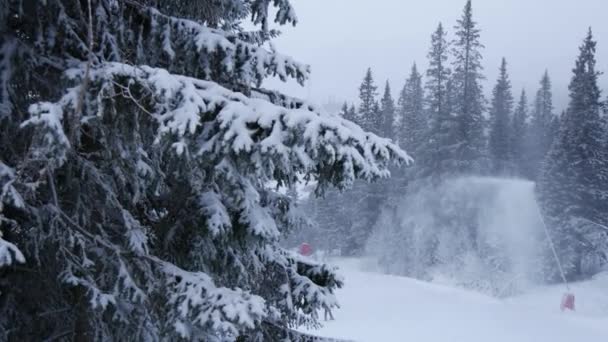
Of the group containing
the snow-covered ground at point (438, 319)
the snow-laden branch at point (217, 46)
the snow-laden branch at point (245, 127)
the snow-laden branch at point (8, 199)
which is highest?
the snow-laden branch at point (217, 46)

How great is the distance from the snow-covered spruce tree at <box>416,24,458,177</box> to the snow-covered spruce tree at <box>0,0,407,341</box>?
38.0m

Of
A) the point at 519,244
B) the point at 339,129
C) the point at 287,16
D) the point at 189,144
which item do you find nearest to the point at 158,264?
the point at 189,144

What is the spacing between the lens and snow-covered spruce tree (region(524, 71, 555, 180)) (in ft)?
158

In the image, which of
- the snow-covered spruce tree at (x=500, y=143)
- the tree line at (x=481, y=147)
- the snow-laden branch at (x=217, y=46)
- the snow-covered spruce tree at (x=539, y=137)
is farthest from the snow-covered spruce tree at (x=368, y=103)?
the snow-laden branch at (x=217, y=46)

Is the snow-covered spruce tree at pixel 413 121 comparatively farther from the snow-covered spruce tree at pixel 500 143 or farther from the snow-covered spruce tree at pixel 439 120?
the snow-covered spruce tree at pixel 500 143

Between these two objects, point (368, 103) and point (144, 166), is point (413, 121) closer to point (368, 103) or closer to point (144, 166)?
point (368, 103)

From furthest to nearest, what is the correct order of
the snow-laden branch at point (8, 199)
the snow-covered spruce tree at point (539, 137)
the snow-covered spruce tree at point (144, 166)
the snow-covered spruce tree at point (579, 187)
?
the snow-covered spruce tree at point (539, 137) < the snow-covered spruce tree at point (579, 187) < the snow-covered spruce tree at point (144, 166) < the snow-laden branch at point (8, 199)

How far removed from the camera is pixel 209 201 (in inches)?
145

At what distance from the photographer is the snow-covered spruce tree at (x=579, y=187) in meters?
33.2

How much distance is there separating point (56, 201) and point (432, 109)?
143 feet

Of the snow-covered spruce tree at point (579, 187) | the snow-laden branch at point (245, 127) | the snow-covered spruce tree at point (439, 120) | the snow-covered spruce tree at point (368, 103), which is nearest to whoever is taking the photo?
the snow-laden branch at point (245, 127)

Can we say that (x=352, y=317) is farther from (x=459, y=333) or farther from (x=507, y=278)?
(x=507, y=278)

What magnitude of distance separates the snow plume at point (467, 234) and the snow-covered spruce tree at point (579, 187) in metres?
2.07

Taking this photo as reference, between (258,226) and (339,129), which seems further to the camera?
(258,226)
